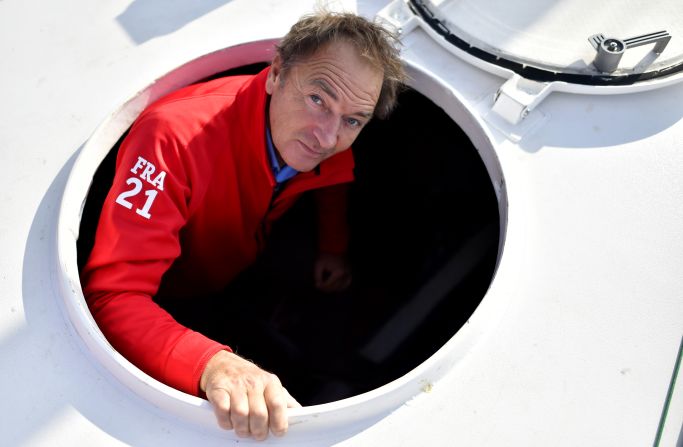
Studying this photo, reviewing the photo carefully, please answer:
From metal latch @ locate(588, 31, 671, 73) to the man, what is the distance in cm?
39

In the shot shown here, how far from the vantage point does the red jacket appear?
95cm

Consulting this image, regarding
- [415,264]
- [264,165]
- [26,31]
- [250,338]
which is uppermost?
[26,31]

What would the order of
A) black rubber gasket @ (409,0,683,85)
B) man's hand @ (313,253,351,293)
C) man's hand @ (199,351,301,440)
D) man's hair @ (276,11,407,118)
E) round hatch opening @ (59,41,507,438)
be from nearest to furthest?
man's hand @ (199,351,301,440) → man's hair @ (276,11,407,118) → black rubber gasket @ (409,0,683,85) → round hatch opening @ (59,41,507,438) → man's hand @ (313,253,351,293)

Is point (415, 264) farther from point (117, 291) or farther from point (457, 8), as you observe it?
point (117, 291)

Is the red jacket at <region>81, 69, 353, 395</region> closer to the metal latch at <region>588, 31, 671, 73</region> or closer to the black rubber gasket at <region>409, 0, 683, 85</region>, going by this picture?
the black rubber gasket at <region>409, 0, 683, 85</region>

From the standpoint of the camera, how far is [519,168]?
1104 mm

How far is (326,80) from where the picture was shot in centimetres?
107

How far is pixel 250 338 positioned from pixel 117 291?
60 cm

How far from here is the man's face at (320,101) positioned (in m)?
1.07

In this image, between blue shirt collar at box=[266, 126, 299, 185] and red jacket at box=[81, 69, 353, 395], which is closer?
red jacket at box=[81, 69, 353, 395]

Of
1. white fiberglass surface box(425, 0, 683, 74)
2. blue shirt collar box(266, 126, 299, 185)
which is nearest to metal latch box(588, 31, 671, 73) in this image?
white fiberglass surface box(425, 0, 683, 74)

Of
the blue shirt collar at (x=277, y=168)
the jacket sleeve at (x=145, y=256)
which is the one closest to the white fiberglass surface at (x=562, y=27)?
the blue shirt collar at (x=277, y=168)

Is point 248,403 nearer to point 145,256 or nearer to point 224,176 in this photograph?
point 145,256

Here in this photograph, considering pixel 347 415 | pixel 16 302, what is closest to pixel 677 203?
pixel 347 415
